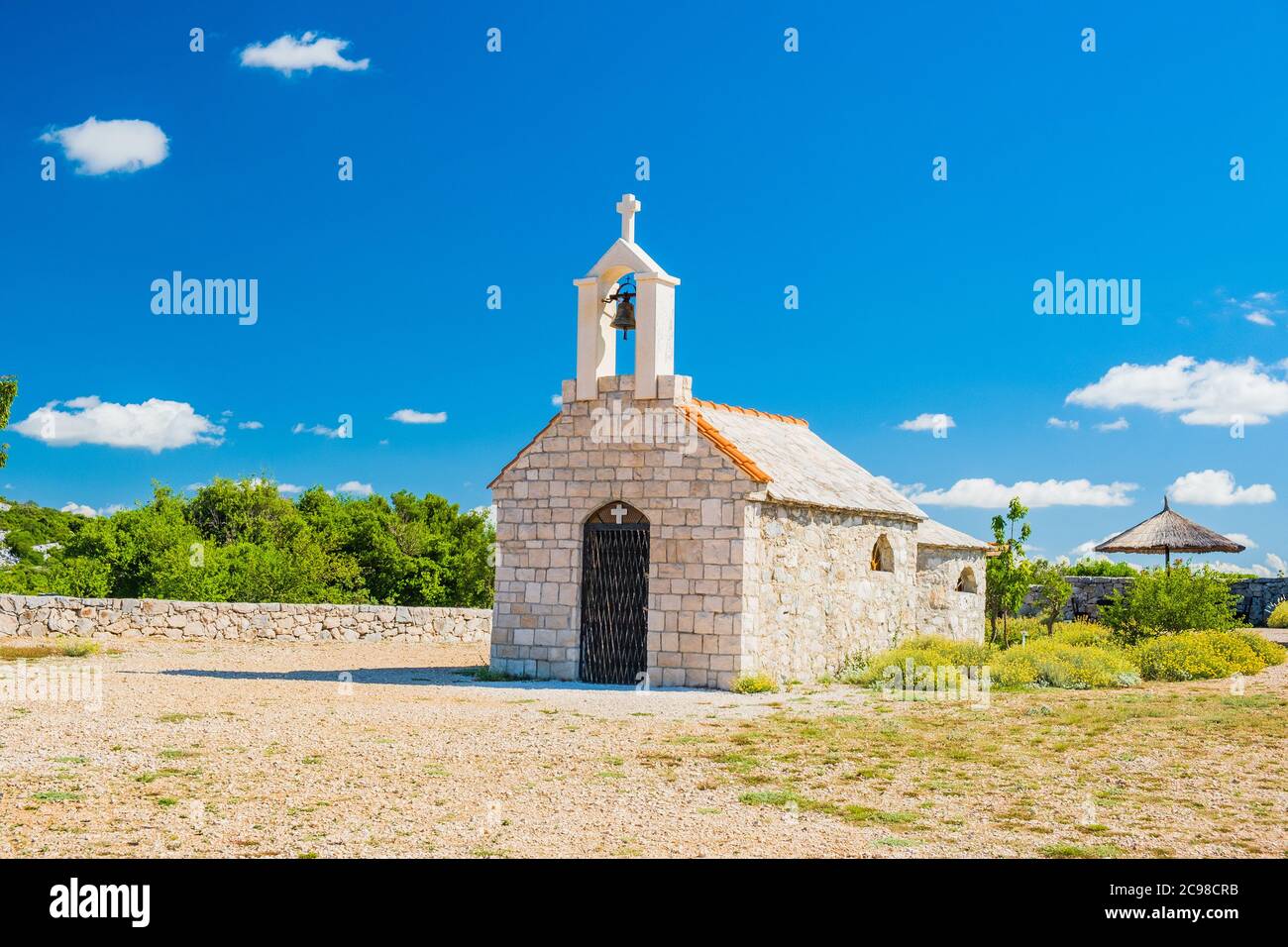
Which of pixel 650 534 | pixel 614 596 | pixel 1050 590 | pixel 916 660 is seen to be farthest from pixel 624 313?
pixel 1050 590

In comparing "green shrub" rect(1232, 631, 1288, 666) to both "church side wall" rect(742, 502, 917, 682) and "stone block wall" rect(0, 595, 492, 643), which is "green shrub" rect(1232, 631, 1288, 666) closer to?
"church side wall" rect(742, 502, 917, 682)

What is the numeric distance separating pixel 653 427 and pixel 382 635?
10268 millimetres

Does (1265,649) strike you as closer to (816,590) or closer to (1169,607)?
(1169,607)

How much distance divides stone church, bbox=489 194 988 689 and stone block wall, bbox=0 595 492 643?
24.7 ft

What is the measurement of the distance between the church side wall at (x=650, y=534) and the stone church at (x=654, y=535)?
0.02 meters

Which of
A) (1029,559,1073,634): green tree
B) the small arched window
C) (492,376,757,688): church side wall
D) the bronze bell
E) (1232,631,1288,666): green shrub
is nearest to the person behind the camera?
(492,376,757,688): church side wall

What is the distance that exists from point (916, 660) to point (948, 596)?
17.1ft

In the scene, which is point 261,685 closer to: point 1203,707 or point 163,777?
point 163,777

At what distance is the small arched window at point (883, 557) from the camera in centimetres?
1876

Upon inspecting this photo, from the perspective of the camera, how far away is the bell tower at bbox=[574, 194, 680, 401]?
1597cm

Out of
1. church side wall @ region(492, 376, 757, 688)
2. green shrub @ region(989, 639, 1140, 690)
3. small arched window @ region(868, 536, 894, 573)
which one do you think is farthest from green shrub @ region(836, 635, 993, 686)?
church side wall @ region(492, 376, 757, 688)

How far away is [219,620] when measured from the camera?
859 inches

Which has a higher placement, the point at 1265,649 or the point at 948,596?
the point at 948,596

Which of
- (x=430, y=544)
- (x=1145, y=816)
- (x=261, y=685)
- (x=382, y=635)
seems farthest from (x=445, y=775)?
(x=430, y=544)
